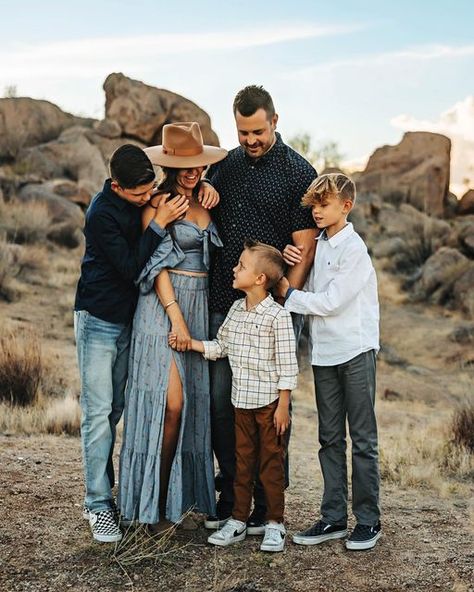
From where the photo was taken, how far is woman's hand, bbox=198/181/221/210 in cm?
470

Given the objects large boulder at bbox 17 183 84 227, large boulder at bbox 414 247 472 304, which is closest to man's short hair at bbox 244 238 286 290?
large boulder at bbox 414 247 472 304

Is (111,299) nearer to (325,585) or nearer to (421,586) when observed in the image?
(325,585)

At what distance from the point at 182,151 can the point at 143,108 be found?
28322mm

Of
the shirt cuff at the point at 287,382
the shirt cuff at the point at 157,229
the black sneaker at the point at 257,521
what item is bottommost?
the black sneaker at the point at 257,521

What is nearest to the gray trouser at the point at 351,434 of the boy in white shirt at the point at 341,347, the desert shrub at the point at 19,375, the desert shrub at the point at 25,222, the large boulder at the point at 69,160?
the boy in white shirt at the point at 341,347

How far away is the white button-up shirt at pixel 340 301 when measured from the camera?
4.61 meters

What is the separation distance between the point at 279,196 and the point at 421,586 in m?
2.17

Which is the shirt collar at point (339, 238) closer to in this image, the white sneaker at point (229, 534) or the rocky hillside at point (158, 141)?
the white sneaker at point (229, 534)

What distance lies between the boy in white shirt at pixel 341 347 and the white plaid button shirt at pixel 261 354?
146mm


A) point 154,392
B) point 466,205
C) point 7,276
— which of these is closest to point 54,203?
point 7,276

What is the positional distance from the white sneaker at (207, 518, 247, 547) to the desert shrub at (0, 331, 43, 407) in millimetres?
4467

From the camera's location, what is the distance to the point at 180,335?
4.57m

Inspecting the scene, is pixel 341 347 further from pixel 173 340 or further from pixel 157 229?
pixel 157 229

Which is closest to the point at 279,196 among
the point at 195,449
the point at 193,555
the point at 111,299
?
the point at 111,299
